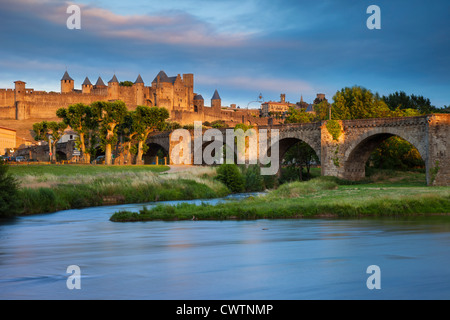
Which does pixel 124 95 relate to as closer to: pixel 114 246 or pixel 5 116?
pixel 5 116

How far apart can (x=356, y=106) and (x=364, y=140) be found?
13.2 metres

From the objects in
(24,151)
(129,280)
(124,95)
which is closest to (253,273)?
(129,280)

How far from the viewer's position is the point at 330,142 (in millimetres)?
45438

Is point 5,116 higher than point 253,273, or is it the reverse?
point 5,116

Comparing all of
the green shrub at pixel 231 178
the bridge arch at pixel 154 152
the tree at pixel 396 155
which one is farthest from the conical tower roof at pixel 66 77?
the green shrub at pixel 231 178

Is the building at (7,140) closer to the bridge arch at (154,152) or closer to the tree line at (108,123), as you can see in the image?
the bridge arch at (154,152)

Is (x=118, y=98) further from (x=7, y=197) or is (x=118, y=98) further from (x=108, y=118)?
(x=7, y=197)

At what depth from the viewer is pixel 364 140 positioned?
143 feet

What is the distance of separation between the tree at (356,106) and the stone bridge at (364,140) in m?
6.76

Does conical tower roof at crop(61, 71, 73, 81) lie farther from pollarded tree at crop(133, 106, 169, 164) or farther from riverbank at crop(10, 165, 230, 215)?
riverbank at crop(10, 165, 230, 215)

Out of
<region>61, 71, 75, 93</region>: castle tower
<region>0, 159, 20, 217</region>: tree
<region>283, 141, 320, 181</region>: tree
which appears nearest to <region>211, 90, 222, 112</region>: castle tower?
<region>61, 71, 75, 93</region>: castle tower

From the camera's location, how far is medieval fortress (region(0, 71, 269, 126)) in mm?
116938

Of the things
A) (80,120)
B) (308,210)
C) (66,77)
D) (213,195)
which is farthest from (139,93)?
(308,210)
